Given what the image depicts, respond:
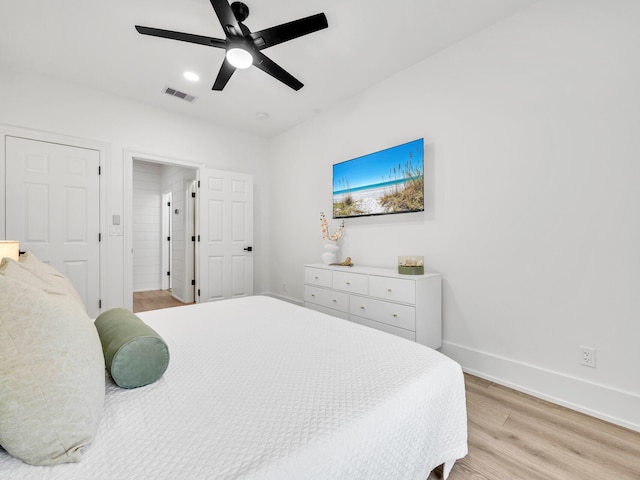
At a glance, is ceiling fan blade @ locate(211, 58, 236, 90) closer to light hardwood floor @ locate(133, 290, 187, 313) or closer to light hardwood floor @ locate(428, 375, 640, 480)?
light hardwood floor @ locate(428, 375, 640, 480)

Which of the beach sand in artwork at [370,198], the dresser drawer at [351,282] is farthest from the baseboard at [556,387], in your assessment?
the beach sand in artwork at [370,198]

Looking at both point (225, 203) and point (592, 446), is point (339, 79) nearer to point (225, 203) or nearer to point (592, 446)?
point (225, 203)

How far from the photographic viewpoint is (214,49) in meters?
2.59

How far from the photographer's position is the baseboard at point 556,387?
68.8 inches

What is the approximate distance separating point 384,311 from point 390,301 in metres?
0.11

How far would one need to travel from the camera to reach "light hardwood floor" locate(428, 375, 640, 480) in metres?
1.38

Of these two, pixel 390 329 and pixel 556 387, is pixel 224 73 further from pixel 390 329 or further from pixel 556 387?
pixel 556 387

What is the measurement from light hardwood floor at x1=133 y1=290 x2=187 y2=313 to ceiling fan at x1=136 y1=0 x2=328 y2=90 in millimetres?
3638

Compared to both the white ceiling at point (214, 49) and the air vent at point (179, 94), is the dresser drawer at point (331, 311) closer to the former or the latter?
the white ceiling at point (214, 49)

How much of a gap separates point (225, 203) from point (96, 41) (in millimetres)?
2133

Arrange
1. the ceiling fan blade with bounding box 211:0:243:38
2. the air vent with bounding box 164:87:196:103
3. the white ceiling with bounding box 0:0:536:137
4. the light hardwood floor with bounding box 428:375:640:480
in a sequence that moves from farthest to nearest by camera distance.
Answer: the air vent with bounding box 164:87:196:103, the white ceiling with bounding box 0:0:536:137, the ceiling fan blade with bounding box 211:0:243:38, the light hardwood floor with bounding box 428:375:640:480

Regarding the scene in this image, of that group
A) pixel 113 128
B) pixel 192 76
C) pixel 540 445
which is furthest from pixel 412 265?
pixel 113 128

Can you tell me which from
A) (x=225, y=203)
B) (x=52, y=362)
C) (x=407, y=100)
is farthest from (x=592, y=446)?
(x=225, y=203)

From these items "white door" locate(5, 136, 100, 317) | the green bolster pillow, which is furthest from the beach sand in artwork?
"white door" locate(5, 136, 100, 317)
